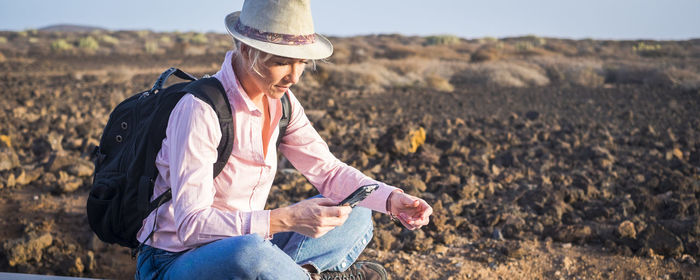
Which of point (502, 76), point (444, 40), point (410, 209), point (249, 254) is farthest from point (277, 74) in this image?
point (444, 40)

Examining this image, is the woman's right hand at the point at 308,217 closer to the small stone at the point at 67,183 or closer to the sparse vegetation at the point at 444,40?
the small stone at the point at 67,183

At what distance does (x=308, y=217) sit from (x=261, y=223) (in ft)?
0.48

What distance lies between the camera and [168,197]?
6.91 ft

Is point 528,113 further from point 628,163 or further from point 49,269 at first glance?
point 49,269

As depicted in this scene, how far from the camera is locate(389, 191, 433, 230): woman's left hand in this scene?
7.65 feet

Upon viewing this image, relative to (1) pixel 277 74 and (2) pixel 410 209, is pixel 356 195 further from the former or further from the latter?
(1) pixel 277 74

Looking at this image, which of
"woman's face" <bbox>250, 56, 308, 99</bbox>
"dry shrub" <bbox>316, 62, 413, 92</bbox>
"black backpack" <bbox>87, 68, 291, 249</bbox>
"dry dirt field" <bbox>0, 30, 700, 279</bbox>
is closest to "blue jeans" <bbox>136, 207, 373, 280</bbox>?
"black backpack" <bbox>87, 68, 291, 249</bbox>

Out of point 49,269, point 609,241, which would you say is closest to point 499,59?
point 609,241

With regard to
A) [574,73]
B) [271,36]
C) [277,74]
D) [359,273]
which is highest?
[271,36]

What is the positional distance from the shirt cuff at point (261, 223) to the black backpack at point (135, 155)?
0.81 feet

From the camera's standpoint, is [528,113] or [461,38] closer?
[528,113]

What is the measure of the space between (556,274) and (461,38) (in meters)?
36.0

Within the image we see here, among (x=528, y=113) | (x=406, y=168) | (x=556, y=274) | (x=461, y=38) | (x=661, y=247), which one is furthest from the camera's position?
(x=461, y=38)

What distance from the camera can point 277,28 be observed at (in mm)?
2064
